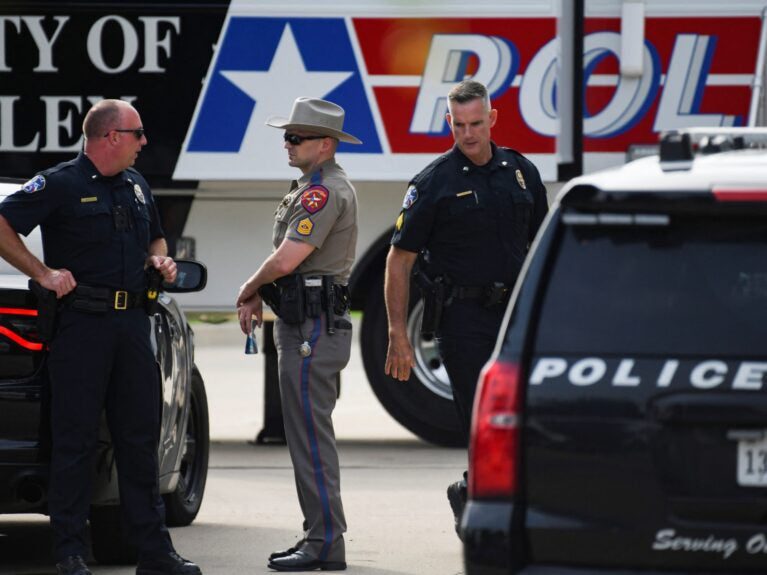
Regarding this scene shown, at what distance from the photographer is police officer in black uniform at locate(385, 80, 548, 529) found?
20.4ft

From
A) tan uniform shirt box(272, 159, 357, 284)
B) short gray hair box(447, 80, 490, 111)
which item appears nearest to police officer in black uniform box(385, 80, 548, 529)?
short gray hair box(447, 80, 490, 111)

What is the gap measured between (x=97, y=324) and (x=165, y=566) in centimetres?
90

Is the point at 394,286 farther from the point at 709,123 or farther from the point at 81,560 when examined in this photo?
the point at 709,123

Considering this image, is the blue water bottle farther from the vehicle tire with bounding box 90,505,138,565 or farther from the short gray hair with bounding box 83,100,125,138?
the short gray hair with bounding box 83,100,125,138

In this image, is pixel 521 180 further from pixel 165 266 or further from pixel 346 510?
pixel 346 510

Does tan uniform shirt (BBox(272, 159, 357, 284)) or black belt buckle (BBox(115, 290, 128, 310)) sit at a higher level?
tan uniform shirt (BBox(272, 159, 357, 284))

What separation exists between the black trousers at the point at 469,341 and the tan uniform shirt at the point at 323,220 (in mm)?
493

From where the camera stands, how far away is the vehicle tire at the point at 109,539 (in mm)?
6215

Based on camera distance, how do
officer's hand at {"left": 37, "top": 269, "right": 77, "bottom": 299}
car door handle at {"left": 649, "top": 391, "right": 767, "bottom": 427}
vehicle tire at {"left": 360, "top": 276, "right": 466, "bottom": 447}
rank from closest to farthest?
car door handle at {"left": 649, "top": 391, "right": 767, "bottom": 427} → officer's hand at {"left": 37, "top": 269, "right": 77, "bottom": 299} → vehicle tire at {"left": 360, "top": 276, "right": 466, "bottom": 447}

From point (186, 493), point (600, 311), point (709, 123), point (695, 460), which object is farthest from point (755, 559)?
point (709, 123)

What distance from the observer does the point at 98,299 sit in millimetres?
5785

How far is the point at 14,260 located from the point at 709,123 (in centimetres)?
507

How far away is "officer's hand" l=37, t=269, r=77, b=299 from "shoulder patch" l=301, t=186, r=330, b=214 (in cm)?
101

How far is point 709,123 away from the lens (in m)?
9.62
